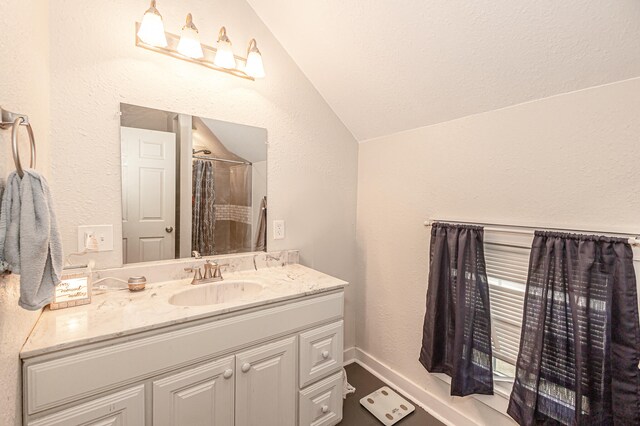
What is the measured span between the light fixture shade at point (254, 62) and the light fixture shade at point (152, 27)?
1.40 feet

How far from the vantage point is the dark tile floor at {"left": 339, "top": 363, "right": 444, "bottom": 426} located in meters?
1.67

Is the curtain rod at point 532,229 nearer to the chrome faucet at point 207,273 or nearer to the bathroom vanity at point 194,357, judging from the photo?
the bathroom vanity at point 194,357

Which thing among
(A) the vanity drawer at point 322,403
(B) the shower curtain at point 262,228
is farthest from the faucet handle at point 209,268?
(A) the vanity drawer at point 322,403

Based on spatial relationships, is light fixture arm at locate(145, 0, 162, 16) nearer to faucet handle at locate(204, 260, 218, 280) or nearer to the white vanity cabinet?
faucet handle at locate(204, 260, 218, 280)

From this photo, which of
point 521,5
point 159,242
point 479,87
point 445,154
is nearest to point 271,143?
point 159,242

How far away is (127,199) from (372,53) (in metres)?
1.45

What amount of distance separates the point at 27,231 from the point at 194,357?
2.23 feet

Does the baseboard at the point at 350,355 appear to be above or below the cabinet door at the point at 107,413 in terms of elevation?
below

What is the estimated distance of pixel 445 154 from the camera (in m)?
1.66

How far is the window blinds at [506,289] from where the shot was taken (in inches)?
54.6

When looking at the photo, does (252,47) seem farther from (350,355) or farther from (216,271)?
(350,355)

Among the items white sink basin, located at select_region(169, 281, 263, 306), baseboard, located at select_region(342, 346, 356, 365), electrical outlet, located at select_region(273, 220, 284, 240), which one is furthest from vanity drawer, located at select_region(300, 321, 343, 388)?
baseboard, located at select_region(342, 346, 356, 365)

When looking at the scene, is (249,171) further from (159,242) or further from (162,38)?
(162,38)

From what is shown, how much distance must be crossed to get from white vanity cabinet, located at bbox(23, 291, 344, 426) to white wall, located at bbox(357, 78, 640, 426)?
2.03 ft
